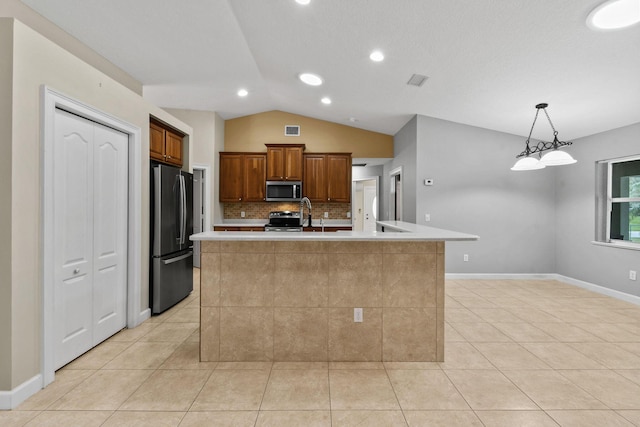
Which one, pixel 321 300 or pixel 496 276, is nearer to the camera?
pixel 321 300

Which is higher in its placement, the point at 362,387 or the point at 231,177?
the point at 231,177

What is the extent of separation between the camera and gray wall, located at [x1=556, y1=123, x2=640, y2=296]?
4.13 metres

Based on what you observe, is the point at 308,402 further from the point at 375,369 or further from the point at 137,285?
the point at 137,285

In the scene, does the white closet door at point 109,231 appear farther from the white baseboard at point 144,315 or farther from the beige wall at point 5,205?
the beige wall at point 5,205

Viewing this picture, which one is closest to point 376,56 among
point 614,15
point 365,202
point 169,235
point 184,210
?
point 614,15

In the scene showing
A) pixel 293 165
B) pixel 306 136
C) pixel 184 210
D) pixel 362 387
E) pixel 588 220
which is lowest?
pixel 362 387

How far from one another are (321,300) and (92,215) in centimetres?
203

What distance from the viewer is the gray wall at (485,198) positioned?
5.17 metres

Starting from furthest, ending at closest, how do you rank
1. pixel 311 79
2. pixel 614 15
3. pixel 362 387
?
1. pixel 311 79
2. pixel 614 15
3. pixel 362 387

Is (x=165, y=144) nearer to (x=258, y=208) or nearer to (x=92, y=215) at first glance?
(x=92, y=215)

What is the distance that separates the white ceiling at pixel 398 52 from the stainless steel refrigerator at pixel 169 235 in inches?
59.0

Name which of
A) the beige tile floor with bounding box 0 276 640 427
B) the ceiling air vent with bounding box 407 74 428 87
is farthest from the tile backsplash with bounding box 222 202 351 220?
the beige tile floor with bounding box 0 276 640 427

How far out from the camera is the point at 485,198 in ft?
17.2

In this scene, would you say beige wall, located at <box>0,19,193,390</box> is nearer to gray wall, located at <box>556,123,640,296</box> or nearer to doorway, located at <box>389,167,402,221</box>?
doorway, located at <box>389,167,402,221</box>
